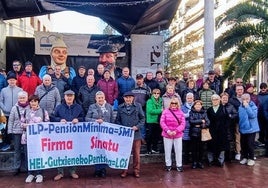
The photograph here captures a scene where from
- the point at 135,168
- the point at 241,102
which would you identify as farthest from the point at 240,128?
the point at 135,168

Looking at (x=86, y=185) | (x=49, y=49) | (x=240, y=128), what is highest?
(x=49, y=49)

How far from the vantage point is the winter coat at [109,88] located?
9.65 meters

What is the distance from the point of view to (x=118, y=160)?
328 inches

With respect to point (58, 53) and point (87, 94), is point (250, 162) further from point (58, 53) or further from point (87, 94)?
point (58, 53)

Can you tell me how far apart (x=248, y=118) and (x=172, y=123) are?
2055mm

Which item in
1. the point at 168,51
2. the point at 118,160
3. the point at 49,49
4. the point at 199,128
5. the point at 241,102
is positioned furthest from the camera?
the point at 168,51

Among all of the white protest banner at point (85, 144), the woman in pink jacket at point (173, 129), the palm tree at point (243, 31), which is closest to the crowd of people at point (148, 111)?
the woman in pink jacket at point (173, 129)

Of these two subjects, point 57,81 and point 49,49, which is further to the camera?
point 49,49

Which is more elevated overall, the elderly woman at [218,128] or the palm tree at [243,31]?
the palm tree at [243,31]

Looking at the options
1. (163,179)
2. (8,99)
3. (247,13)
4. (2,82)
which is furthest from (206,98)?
(247,13)

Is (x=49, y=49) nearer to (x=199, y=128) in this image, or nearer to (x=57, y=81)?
(x=57, y=81)

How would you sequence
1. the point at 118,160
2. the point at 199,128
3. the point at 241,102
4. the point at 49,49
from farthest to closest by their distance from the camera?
the point at 49,49, the point at 241,102, the point at 199,128, the point at 118,160

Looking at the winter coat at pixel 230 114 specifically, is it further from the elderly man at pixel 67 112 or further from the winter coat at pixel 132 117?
the elderly man at pixel 67 112

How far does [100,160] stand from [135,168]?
2.49ft
